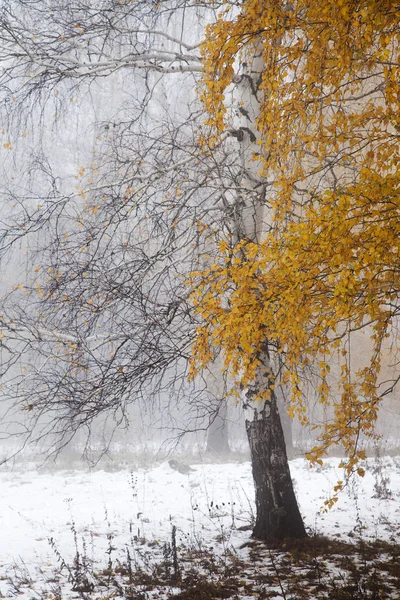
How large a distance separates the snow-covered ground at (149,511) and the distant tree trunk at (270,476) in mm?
328

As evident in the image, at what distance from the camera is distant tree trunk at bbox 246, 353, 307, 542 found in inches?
258

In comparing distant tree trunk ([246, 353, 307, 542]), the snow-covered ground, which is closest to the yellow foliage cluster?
distant tree trunk ([246, 353, 307, 542])

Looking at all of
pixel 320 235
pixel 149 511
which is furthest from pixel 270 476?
pixel 149 511

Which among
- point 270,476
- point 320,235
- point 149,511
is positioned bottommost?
point 149,511

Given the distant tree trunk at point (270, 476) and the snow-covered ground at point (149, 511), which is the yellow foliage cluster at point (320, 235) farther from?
the snow-covered ground at point (149, 511)

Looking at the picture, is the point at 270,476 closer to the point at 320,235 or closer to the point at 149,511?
the point at 320,235

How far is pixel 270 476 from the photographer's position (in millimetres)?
6617

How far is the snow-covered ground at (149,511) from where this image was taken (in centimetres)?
696

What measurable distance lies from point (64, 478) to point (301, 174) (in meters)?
12.5

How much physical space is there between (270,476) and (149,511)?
13.4 feet

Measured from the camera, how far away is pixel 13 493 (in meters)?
13.1

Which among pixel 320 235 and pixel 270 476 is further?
pixel 270 476

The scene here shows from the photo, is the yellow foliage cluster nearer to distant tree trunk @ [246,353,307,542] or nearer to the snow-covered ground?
distant tree trunk @ [246,353,307,542]

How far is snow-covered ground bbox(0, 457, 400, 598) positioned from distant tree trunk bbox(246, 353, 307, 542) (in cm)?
33
